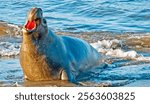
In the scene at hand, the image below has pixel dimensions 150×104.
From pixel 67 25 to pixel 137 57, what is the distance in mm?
5192

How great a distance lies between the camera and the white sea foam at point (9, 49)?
10780 mm

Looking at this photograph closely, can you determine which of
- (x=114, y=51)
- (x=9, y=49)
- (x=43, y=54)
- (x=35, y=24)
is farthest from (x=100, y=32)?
(x=35, y=24)

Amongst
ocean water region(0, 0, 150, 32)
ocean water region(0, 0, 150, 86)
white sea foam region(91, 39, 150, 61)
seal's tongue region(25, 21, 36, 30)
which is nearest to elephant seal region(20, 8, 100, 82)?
seal's tongue region(25, 21, 36, 30)

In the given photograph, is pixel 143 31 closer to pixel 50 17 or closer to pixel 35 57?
pixel 50 17

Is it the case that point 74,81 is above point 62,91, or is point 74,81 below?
below

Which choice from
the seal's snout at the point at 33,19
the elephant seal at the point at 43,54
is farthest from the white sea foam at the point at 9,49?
the seal's snout at the point at 33,19

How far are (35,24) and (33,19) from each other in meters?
0.11

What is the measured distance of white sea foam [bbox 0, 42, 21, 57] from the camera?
10780mm

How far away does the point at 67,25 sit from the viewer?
1549cm

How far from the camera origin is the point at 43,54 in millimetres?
8125

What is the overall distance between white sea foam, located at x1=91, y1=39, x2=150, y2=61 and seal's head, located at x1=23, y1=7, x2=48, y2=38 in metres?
2.96

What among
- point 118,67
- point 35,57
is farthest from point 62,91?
point 118,67

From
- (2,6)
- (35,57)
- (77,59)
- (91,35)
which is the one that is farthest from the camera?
(2,6)

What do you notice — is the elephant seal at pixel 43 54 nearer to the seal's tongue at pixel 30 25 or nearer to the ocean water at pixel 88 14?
the seal's tongue at pixel 30 25
